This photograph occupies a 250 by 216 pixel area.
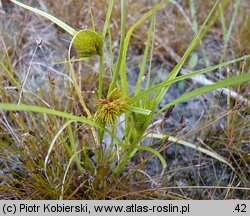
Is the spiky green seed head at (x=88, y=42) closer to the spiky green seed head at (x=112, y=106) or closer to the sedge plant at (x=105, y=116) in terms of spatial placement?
the sedge plant at (x=105, y=116)

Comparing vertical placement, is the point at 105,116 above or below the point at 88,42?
below

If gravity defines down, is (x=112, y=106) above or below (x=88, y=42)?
below

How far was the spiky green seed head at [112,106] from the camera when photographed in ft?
2.47

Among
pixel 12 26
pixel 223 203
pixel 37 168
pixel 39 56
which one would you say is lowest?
pixel 223 203

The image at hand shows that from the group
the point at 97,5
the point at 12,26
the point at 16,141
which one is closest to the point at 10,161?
the point at 16,141

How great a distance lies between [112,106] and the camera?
751 millimetres

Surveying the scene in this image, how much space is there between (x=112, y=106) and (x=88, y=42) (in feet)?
0.50

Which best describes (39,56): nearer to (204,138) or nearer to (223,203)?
(204,138)

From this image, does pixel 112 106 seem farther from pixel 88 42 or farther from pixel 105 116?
pixel 88 42

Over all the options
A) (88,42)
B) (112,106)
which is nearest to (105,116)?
(112,106)

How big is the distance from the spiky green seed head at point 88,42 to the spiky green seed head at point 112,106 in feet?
0.36

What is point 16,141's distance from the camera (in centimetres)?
100

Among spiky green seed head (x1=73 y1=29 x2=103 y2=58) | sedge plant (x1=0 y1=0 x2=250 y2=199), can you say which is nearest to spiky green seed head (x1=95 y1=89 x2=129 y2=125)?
sedge plant (x1=0 y1=0 x2=250 y2=199)

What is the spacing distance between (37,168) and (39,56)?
2.12ft
